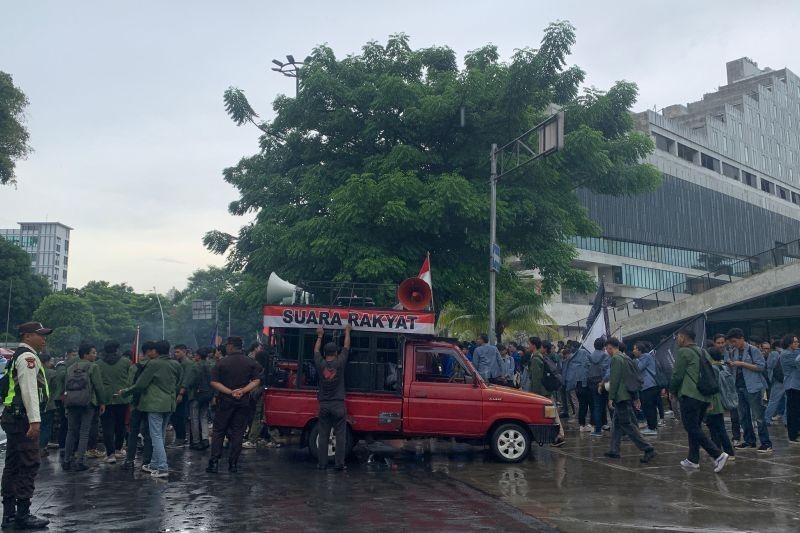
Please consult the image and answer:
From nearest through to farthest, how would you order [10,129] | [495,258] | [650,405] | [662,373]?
[650,405]
[662,373]
[495,258]
[10,129]

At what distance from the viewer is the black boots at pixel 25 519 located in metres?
6.62

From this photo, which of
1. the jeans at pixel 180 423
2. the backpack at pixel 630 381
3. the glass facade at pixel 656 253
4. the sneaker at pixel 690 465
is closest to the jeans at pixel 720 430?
the sneaker at pixel 690 465

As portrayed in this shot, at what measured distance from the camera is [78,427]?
10438 mm

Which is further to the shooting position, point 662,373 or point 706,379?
point 662,373

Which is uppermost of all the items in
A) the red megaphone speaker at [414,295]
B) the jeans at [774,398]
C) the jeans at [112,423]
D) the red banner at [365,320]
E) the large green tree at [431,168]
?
the large green tree at [431,168]

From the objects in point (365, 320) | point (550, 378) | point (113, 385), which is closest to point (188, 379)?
point (113, 385)

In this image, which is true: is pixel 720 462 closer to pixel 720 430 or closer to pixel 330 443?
pixel 720 430

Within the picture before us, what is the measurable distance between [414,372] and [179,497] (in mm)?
3760

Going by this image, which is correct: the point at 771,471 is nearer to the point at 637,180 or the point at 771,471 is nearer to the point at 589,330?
the point at 589,330

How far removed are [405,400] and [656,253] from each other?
5694 centimetres

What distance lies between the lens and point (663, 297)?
3253 cm

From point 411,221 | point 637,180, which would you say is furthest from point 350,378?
point 637,180

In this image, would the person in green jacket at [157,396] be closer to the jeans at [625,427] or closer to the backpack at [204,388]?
the backpack at [204,388]

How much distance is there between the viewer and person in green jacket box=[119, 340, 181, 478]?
9547mm
